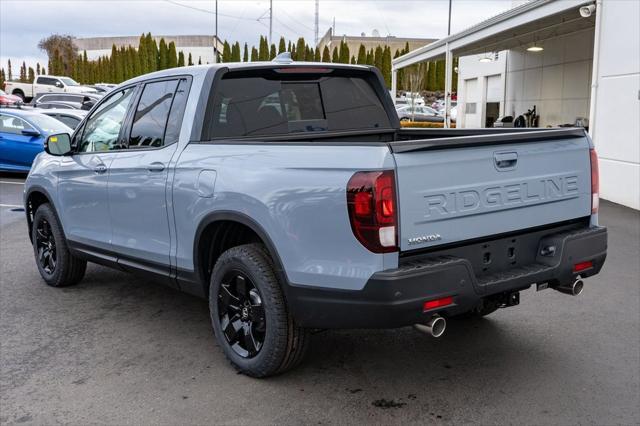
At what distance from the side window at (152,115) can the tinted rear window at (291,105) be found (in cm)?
48

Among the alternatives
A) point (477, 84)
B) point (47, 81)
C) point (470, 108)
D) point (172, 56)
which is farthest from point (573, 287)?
point (172, 56)

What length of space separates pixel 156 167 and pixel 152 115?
21.5 inches

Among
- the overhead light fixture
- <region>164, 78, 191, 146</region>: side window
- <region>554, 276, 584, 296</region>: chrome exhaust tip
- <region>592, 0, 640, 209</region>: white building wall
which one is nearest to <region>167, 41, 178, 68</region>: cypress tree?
the overhead light fixture

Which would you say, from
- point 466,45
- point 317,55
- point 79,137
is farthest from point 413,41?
point 79,137

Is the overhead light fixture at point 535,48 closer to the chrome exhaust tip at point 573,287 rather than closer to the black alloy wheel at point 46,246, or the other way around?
the black alloy wheel at point 46,246

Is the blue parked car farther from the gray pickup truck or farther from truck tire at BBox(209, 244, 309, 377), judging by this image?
truck tire at BBox(209, 244, 309, 377)

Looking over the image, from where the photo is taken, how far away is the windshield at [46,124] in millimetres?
15234

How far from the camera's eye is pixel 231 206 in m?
4.12

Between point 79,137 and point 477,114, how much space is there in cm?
2542

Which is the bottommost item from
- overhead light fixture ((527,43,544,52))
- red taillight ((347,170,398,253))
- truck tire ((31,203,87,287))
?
truck tire ((31,203,87,287))

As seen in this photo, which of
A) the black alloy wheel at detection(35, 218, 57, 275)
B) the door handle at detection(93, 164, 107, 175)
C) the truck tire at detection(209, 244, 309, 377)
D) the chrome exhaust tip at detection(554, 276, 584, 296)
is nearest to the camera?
the truck tire at detection(209, 244, 309, 377)

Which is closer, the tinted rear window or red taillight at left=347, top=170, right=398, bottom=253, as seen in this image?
red taillight at left=347, top=170, right=398, bottom=253

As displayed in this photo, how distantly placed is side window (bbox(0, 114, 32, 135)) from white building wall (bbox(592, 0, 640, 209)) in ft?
39.3

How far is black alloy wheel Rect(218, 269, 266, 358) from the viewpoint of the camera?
4.18 meters
